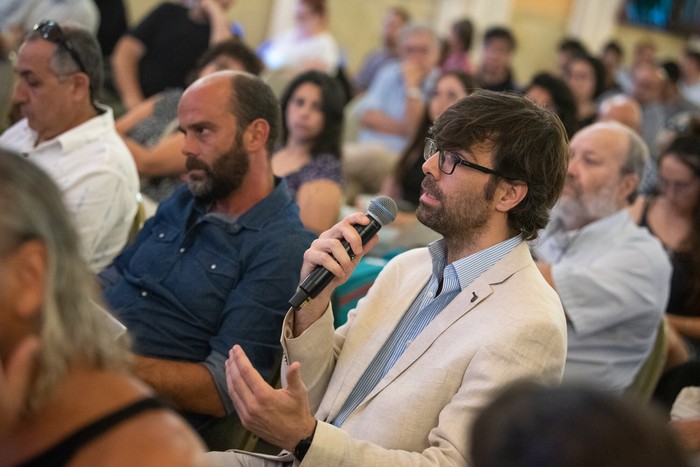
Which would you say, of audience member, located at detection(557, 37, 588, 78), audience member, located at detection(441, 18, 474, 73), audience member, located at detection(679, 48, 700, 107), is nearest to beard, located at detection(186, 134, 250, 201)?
audience member, located at detection(441, 18, 474, 73)

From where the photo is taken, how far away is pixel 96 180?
9.39 feet

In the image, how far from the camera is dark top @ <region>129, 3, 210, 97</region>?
17.8ft

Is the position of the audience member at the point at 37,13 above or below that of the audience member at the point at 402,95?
above

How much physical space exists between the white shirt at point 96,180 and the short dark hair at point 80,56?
0.16 m

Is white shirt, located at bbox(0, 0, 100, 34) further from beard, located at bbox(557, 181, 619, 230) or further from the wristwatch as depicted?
the wristwatch

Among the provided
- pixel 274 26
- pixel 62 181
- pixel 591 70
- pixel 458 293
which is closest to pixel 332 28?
pixel 274 26

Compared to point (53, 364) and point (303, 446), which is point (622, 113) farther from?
point (53, 364)

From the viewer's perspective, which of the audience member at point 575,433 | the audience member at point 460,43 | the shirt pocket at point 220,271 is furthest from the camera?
the audience member at point 460,43

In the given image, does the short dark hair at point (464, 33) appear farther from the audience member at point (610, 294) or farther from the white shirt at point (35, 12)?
the audience member at point (610, 294)

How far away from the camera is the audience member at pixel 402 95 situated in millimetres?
5953

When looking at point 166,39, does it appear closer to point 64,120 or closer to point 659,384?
point 64,120

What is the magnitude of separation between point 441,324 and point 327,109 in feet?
6.83

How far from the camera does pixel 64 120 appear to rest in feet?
10.1

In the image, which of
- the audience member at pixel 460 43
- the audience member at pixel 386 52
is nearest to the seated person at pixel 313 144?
the audience member at pixel 460 43
